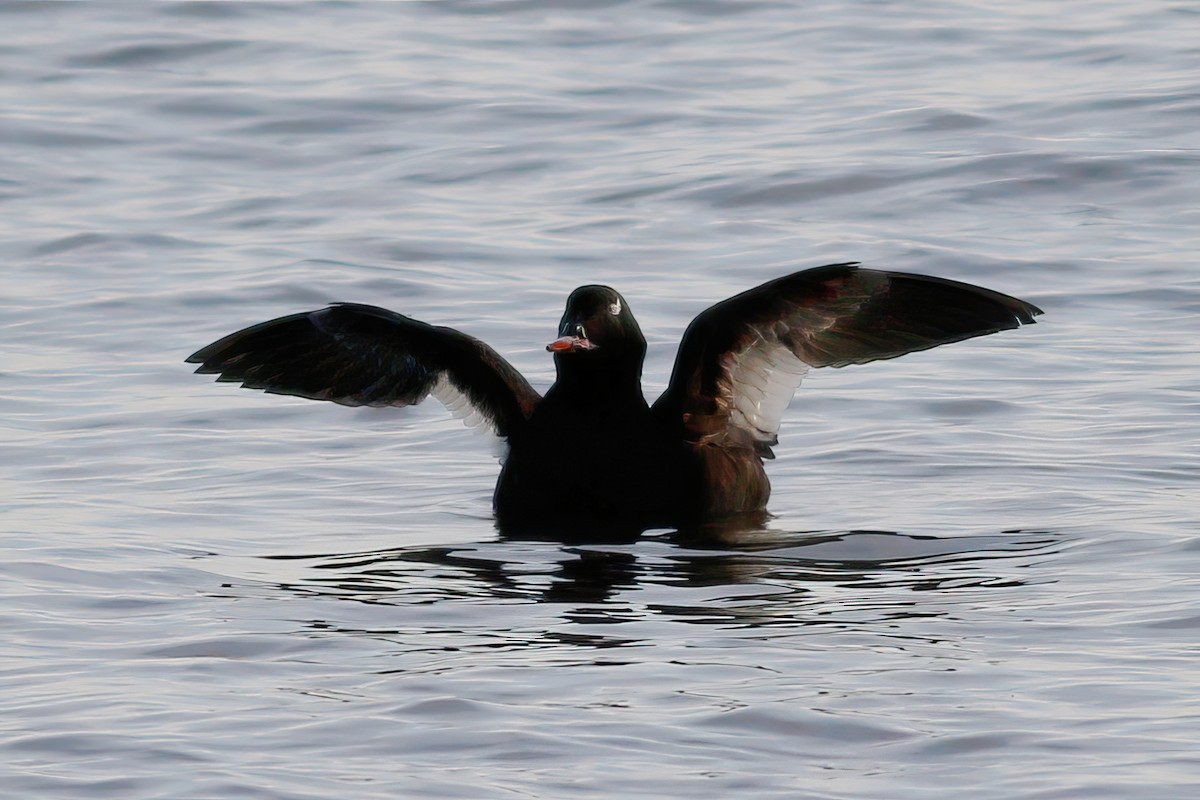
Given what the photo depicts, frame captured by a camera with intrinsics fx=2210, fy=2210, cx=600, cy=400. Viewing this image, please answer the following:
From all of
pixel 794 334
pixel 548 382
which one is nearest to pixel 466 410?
pixel 794 334

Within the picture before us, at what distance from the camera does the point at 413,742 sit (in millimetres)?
5434

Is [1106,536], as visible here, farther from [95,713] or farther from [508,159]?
[508,159]

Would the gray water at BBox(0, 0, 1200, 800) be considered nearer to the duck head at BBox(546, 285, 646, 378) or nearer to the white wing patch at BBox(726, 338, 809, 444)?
the white wing patch at BBox(726, 338, 809, 444)

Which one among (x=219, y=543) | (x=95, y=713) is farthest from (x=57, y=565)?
(x=95, y=713)

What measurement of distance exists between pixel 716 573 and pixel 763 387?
1.42 m

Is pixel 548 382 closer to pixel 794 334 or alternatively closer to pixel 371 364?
pixel 371 364

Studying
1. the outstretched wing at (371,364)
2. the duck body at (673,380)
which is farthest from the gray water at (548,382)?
the outstretched wing at (371,364)

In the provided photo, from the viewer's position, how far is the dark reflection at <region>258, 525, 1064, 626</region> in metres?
6.82

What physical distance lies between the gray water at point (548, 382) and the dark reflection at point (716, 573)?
0.03 m

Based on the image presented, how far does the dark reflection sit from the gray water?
3 centimetres

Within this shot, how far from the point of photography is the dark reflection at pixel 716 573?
6820 mm

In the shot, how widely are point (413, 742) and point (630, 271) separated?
25.5 ft

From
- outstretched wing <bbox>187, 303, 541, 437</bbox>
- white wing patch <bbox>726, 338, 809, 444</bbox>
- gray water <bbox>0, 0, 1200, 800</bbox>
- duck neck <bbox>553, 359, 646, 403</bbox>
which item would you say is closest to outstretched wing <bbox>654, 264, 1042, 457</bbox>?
white wing patch <bbox>726, 338, 809, 444</bbox>

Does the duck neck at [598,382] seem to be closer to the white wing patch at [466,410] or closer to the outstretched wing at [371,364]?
the outstretched wing at [371,364]
